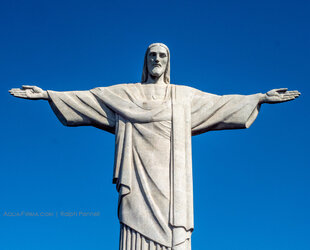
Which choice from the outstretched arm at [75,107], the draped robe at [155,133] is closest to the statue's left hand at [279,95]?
the draped robe at [155,133]

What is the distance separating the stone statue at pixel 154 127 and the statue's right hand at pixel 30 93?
25mm

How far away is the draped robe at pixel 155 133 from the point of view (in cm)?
1216

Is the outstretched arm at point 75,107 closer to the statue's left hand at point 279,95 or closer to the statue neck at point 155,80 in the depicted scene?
the statue neck at point 155,80

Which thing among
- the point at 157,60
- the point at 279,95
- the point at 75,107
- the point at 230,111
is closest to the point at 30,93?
the point at 75,107

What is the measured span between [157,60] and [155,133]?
2.21 metres

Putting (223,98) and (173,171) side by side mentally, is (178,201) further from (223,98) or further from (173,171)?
(223,98)

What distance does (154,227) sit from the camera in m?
12.0

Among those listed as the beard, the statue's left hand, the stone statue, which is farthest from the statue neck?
the statue's left hand

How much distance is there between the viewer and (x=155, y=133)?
42.4 ft

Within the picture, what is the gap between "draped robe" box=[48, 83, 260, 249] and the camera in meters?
12.2

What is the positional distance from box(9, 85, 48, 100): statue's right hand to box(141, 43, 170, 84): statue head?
275 centimetres

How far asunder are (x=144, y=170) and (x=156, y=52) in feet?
11.1

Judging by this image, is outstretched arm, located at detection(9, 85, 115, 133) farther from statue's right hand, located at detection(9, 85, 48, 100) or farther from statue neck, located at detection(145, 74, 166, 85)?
statue neck, located at detection(145, 74, 166, 85)

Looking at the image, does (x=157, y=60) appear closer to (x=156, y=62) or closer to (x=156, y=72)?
(x=156, y=62)
